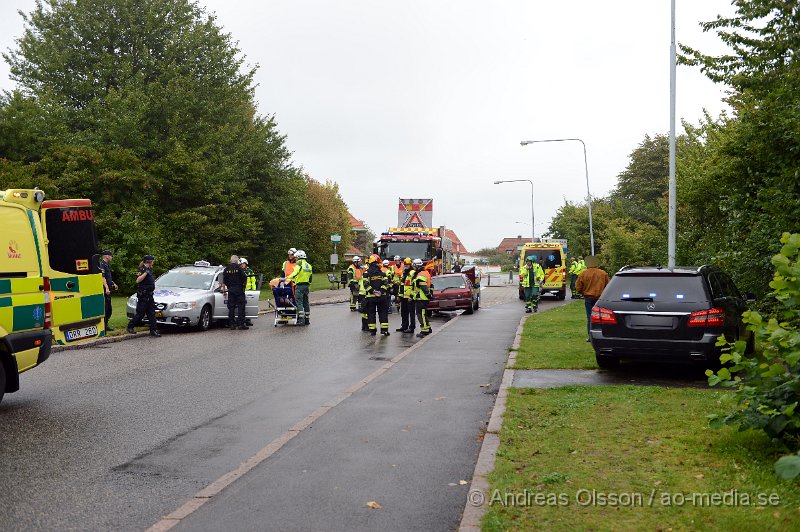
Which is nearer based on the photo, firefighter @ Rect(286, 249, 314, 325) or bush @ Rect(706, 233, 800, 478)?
bush @ Rect(706, 233, 800, 478)

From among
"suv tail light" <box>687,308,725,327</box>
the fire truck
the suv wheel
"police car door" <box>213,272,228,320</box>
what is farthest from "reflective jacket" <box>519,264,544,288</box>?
"suv tail light" <box>687,308,725,327</box>

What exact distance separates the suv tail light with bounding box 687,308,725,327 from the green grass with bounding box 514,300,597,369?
1808 millimetres

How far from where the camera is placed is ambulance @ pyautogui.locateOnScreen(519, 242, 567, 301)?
32.3 meters

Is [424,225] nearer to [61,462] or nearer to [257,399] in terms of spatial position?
[257,399]

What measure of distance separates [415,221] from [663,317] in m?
21.4

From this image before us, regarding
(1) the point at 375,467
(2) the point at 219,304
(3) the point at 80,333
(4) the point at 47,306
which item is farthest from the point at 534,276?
(1) the point at 375,467

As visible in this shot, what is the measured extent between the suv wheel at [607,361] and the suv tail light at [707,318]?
128 centimetres

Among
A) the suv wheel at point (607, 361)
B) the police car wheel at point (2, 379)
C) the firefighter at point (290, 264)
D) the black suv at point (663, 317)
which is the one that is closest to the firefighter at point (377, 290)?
the firefighter at point (290, 264)

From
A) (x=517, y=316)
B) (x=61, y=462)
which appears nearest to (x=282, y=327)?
(x=517, y=316)

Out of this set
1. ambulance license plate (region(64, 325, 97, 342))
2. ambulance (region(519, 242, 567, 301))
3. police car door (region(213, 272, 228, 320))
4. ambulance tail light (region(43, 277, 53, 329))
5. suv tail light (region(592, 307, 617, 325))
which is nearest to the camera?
ambulance tail light (region(43, 277, 53, 329))

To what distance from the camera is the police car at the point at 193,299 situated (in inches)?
648

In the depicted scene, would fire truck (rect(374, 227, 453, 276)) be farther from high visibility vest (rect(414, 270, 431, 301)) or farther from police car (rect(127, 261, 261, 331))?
high visibility vest (rect(414, 270, 431, 301))

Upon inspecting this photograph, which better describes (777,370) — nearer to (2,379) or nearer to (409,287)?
(2,379)

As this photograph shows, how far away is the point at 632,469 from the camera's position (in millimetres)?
5250
